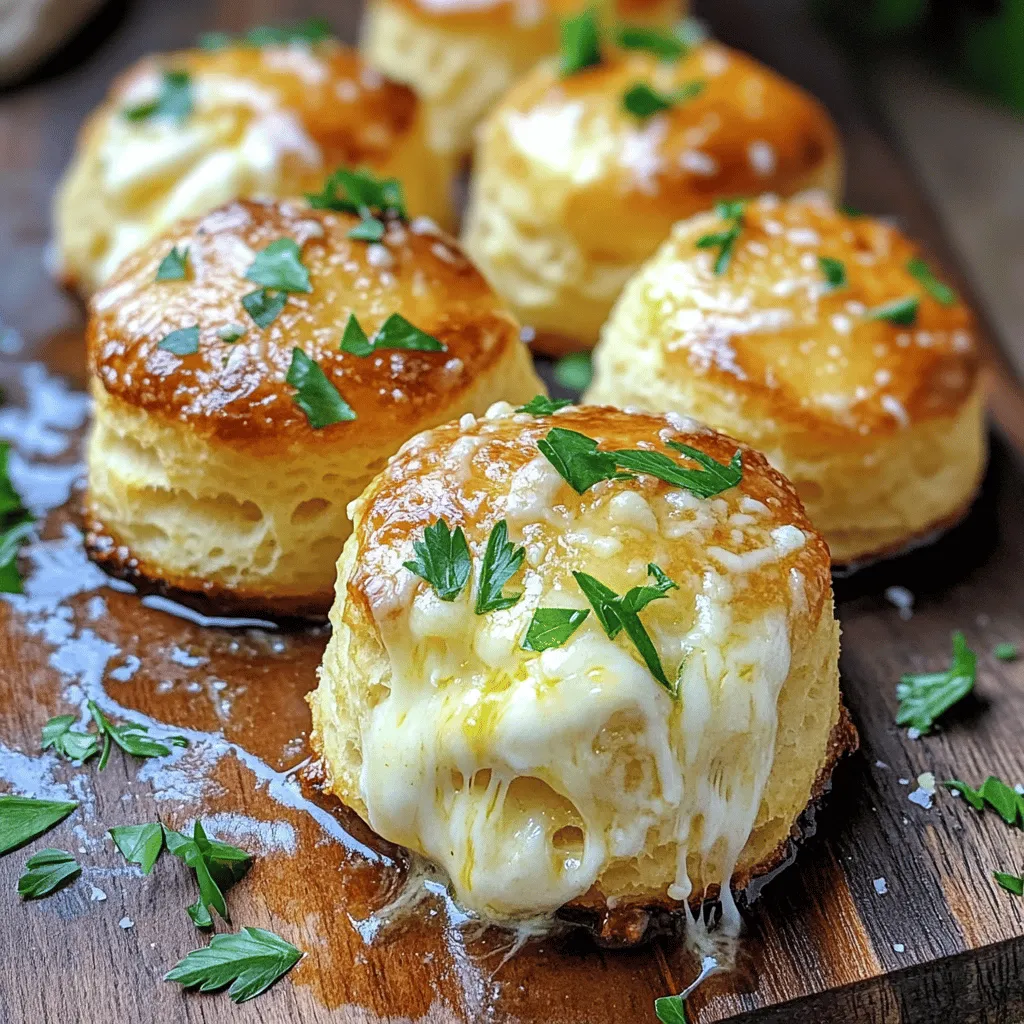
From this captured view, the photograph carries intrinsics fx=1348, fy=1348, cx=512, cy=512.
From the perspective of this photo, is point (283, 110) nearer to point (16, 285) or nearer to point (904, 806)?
point (16, 285)

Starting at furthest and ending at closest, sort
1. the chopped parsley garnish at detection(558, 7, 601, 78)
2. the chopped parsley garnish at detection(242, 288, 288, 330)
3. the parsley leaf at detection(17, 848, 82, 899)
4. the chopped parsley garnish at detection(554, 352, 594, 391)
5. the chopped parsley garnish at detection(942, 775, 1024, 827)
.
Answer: the chopped parsley garnish at detection(558, 7, 601, 78), the chopped parsley garnish at detection(554, 352, 594, 391), the chopped parsley garnish at detection(242, 288, 288, 330), the chopped parsley garnish at detection(942, 775, 1024, 827), the parsley leaf at detection(17, 848, 82, 899)

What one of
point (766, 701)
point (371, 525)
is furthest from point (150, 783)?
point (766, 701)

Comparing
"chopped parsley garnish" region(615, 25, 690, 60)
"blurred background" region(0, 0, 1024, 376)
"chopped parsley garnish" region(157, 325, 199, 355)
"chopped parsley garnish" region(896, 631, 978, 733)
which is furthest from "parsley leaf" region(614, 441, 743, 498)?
"chopped parsley garnish" region(615, 25, 690, 60)

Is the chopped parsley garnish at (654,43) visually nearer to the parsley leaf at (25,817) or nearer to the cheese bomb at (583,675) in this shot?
the cheese bomb at (583,675)

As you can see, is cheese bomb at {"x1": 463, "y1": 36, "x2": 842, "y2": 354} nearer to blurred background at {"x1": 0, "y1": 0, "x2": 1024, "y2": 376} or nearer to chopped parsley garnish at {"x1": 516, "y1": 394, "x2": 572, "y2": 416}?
blurred background at {"x1": 0, "y1": 0, "x2": 1024, "y2": 376}

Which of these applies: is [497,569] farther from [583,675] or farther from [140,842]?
[140,842]
